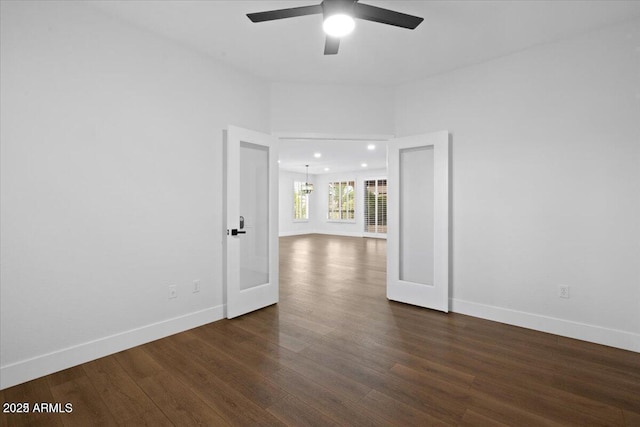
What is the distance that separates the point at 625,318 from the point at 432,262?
1.73 meters

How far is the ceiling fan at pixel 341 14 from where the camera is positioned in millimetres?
1983

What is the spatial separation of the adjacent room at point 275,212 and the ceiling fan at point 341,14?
0.07ft

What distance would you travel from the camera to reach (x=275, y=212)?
12.5ft

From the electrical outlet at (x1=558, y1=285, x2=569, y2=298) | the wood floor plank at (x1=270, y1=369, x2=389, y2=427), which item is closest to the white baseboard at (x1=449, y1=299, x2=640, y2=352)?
the electrical outlet at (x1=558, y1=285, x2=569, y2=298)

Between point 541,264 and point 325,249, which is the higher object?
point 541,264

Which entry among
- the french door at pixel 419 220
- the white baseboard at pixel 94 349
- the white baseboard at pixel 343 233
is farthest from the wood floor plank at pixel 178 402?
the white baseboard at pixel 343 233

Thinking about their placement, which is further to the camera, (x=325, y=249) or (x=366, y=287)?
(x=325, y=249)

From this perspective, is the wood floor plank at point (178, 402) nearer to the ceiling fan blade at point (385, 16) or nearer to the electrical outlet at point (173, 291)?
the electrical outlet at point (173, 291)

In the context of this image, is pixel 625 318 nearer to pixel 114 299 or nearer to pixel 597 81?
pixel 597 81

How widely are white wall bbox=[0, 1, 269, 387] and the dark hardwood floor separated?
0.33 m

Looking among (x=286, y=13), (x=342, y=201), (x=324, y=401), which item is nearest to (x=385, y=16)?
(x=286, y=13)

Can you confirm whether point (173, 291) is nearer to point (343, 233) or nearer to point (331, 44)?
point (331, 44)

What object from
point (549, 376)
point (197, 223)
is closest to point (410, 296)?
point (549, 376)

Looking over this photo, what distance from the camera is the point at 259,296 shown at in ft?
11.8
